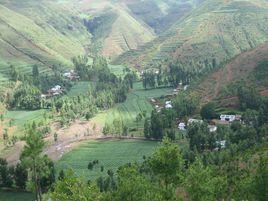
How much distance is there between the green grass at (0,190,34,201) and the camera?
11419cm

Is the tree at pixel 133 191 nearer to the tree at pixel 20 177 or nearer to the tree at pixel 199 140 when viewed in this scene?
the tree at pixel 20 177

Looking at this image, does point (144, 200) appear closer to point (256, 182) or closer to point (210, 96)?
point (256, 182)

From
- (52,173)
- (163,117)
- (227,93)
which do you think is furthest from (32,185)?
(227,93)

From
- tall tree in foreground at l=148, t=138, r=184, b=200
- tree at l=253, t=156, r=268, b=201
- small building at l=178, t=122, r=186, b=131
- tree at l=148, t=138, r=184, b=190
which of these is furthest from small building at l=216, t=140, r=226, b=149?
tree at l=253, t=156, r=268, b=201

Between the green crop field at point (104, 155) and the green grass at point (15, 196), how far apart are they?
20.4m

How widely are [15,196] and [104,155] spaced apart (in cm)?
4294

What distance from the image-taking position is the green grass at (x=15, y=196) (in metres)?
114

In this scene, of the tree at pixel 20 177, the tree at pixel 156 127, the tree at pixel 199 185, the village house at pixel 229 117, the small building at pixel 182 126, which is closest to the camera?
the tree at pixel 199 185

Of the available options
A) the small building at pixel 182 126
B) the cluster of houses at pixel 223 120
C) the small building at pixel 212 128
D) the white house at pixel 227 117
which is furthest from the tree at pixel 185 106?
the small building at pixel 212 128

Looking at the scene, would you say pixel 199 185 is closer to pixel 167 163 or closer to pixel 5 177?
pixel 167 163

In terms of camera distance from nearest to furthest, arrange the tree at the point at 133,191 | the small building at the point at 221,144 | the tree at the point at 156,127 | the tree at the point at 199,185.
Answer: the tree at the point at 199,185 → the tree at the point at 133,191 → the small building at the point at 221,144 → the tree at the point at 156,127

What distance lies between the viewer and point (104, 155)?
15300 centimetres

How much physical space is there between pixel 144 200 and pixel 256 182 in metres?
15.5

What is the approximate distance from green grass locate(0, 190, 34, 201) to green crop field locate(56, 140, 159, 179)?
67.0ft
